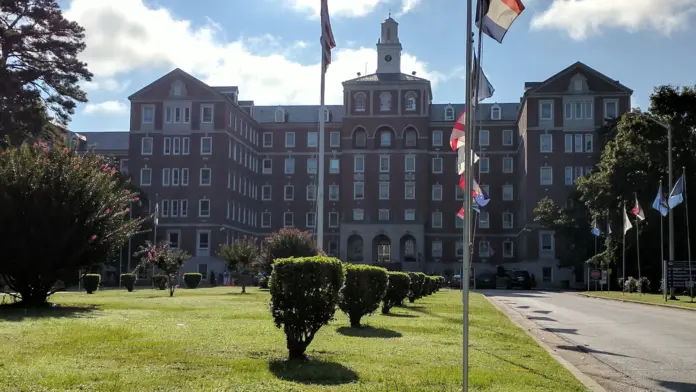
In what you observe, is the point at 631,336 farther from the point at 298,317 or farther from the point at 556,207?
the point at 556,207

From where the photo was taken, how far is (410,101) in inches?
3536

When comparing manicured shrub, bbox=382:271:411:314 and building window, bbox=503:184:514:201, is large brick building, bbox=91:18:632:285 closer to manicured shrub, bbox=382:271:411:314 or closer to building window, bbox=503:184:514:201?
building window, bbox=503:184:514:201

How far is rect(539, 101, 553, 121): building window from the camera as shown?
80.3 m

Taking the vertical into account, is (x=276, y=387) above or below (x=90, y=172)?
below

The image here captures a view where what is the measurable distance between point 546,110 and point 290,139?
33.4 meters

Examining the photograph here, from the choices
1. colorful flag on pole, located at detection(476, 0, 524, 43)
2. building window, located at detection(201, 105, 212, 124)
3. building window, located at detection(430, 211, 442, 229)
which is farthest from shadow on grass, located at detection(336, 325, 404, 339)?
building window, located at detection(430, 211, 442, 229)

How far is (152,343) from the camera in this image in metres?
12.5

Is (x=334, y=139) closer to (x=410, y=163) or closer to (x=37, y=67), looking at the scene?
(x=410, y=163)

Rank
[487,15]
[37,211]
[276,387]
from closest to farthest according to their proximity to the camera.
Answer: [276,387], [487,15], [37,211]

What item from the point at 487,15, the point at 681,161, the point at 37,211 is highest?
the point at 681,161

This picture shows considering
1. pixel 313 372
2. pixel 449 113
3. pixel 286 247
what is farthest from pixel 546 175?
pixel 313 372

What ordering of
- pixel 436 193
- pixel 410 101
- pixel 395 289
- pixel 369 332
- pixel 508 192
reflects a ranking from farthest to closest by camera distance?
1. pixel 436 193
2. pixel 508 192
3. pixel 410 101
4. pixel 395 289
5. pixel 369 332

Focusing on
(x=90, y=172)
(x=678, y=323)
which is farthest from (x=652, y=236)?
(x=90, y=172)

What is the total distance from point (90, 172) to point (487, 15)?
15627 mm
